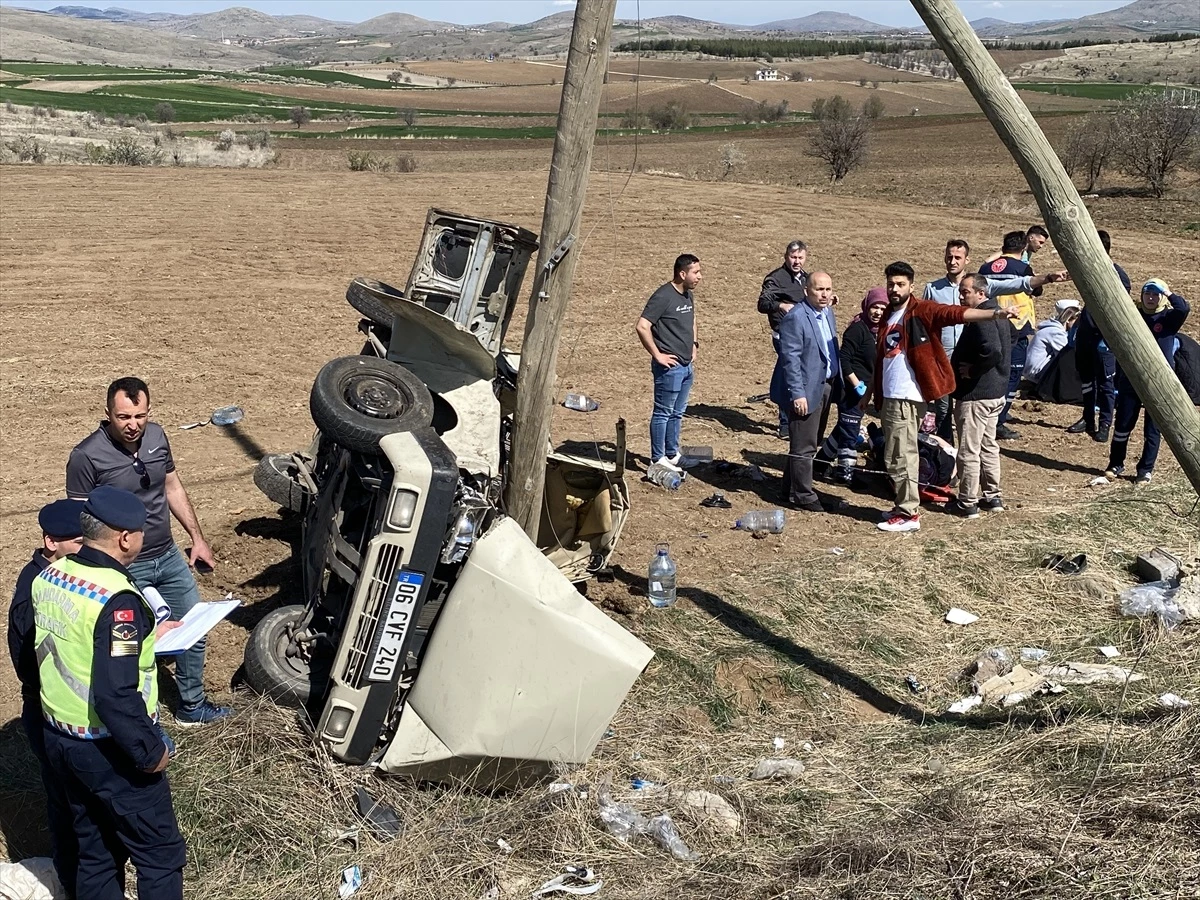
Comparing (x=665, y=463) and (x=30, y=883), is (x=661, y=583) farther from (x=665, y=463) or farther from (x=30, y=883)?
(x=30, y=883)

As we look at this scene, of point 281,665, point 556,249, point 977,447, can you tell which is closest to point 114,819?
point 281,665

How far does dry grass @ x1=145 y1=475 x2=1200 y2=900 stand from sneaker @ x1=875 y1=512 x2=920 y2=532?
1315mm

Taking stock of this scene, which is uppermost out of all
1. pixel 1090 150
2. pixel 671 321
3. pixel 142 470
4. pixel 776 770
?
pixel 1090 150

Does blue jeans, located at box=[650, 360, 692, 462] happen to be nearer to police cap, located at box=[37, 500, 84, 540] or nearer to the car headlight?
the car headlight

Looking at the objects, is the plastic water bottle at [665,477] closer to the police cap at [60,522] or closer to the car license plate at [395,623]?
the car license plate at [395,623]

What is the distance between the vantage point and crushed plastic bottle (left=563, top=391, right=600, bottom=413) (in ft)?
35.0

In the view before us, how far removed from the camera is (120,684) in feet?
12.7

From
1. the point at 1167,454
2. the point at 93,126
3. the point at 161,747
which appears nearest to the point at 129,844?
the point at 161,747

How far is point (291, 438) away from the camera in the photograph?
404 inches

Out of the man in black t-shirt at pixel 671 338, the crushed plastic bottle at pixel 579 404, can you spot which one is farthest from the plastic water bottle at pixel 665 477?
the crushed plastic bottle at pixel 579 404

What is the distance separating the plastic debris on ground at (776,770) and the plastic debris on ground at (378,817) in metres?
1.73

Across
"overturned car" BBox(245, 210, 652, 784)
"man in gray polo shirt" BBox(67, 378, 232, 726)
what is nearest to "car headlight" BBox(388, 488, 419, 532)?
"overturned car" BBox(245, 210, 652, 784)

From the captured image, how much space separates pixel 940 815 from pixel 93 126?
2118 inches

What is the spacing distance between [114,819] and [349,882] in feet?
3.32
